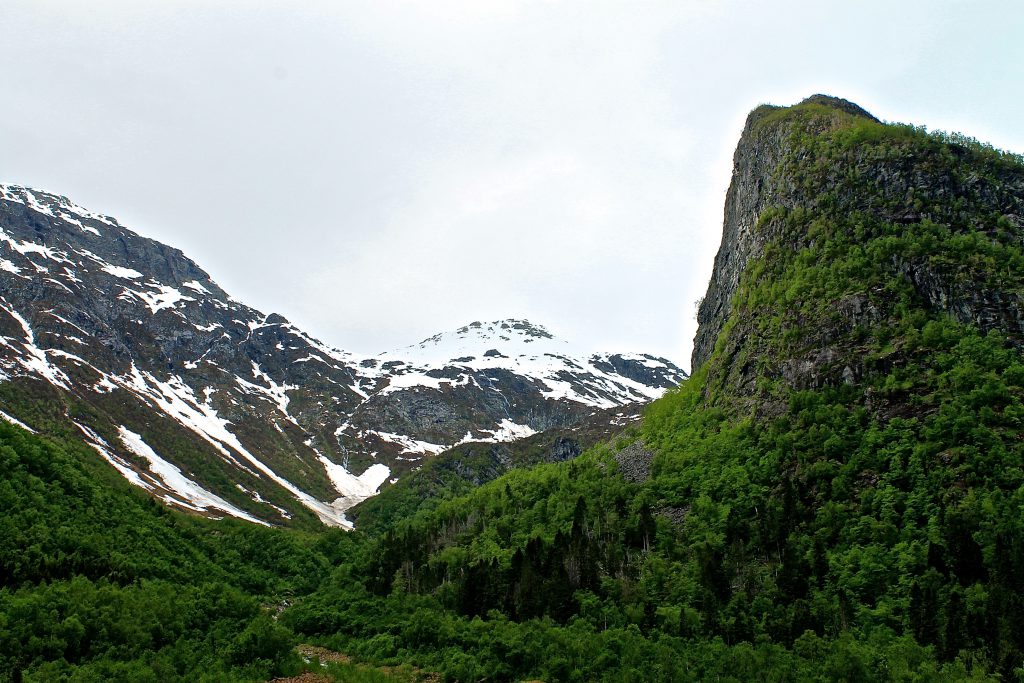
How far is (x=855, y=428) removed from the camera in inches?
1639

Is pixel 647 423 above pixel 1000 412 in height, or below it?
below

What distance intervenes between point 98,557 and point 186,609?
21.4 feet

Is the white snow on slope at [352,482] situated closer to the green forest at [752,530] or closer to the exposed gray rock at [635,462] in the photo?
the green forest at [752,530]

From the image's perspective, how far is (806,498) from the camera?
3984 cm

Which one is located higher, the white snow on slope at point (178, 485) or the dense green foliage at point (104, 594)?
the dense green foliage at point (104, 594)

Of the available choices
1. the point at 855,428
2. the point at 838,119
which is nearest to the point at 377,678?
the point at 855,428

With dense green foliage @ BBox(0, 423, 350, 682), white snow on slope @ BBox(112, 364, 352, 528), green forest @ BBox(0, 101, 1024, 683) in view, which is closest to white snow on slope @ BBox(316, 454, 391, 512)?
white snow on slope @ BBox(112, 364, 352, 528)

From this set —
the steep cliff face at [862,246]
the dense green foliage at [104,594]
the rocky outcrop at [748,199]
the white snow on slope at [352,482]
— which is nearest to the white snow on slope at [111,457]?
the dense green foliage at [104,594]

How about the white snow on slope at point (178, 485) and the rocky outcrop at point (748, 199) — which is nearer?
the rocky outcrop at point (748, 199)

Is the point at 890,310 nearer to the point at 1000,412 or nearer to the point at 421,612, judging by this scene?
the point at 1000,412

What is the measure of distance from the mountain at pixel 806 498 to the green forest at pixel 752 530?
0.18m

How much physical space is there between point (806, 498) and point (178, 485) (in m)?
116

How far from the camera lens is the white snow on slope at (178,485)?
11350 centimetres

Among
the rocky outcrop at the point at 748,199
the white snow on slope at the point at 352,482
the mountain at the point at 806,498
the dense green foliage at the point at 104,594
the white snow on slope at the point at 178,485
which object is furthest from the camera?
the white snow on slope at the point at 352,482
